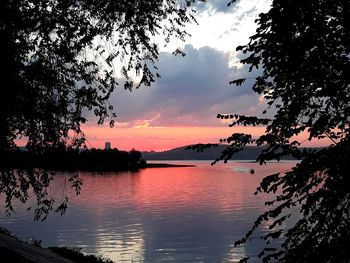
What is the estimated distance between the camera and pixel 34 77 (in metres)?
10.7

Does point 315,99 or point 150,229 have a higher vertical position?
point 315,99

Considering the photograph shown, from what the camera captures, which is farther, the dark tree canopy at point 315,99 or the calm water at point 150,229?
the calm water at point 150,229

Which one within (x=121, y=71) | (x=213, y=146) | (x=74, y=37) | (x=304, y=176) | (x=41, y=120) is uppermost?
(x=74, y=37)

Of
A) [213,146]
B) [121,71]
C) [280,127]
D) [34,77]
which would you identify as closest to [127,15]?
[121,71]

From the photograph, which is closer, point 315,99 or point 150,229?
point 315,99

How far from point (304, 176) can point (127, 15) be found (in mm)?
5233

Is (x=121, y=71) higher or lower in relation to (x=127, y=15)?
lower

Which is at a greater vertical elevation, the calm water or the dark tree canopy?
the dark tree canopy

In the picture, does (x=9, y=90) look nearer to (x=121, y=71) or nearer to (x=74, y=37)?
(x=74, y=37)

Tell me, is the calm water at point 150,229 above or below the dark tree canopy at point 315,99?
below

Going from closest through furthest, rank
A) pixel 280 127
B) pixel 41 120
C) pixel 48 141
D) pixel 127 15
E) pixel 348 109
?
1. pixel 348 109
2. pixel 280 127
3. pixel 127 15
4. pixel 41 120
5. pixel 48 141

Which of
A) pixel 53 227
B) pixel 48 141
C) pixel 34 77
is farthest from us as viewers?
pixel 53 227

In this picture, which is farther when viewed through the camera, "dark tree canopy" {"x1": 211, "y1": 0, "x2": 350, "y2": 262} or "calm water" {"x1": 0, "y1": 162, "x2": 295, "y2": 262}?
"calm water" {"x1": 0, "y1": 162, "x2": 295, "y2": 262}

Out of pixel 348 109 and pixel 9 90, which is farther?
pixel 9 90
